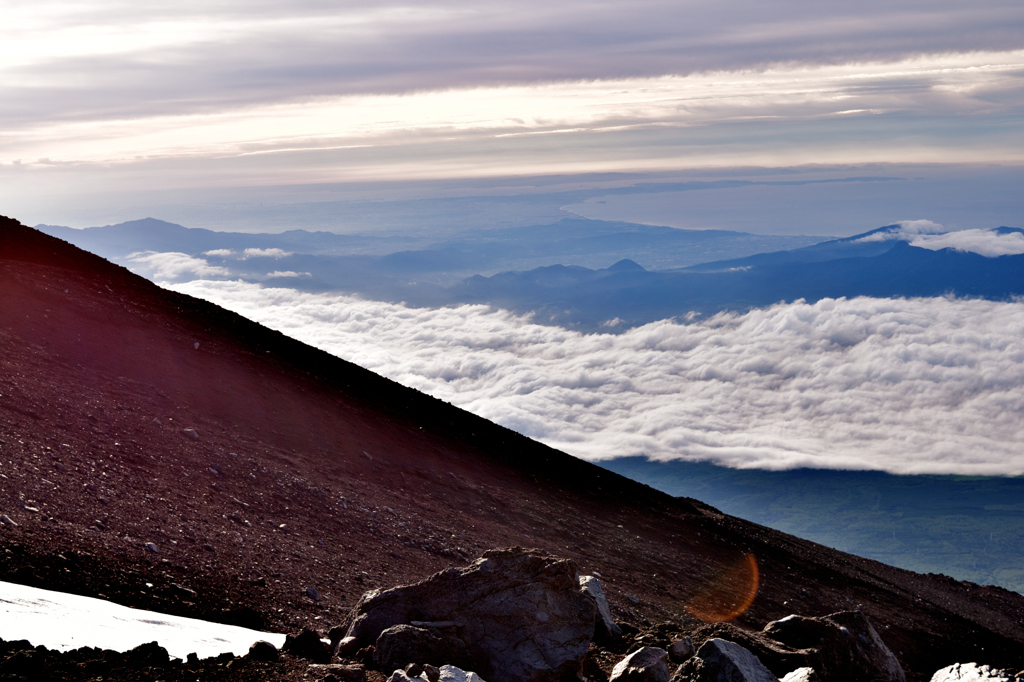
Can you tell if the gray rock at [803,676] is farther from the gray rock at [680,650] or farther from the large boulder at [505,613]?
the large boulder at [505,613]

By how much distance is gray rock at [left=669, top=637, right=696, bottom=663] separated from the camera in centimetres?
1015

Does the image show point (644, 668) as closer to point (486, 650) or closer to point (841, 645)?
point (486, 650)

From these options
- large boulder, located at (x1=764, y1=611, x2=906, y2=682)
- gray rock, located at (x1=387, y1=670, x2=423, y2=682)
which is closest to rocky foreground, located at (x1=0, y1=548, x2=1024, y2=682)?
gray rock, located at (x1=387, y1=670, x2=423, y2=682)

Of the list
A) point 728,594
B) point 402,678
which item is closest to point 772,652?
point 402,678

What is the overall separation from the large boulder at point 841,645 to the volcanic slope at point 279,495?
7.12 m

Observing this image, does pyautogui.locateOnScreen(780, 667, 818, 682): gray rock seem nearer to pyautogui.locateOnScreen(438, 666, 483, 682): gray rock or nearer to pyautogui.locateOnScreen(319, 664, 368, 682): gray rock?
pyautogui.locateOnScreen(438, 666, 483, 682): gray rock

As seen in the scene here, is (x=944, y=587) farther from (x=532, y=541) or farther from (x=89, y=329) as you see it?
(x=89, y=329)

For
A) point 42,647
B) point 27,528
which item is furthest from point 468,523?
point 42,647

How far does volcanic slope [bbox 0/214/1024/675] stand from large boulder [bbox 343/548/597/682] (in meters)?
3.37

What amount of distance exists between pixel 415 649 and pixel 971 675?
20.6ft

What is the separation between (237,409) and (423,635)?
1716 centimetres

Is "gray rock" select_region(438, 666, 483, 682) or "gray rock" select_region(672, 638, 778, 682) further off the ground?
"gray rock" select_region(672, 638, 778, 682)

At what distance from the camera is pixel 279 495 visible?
18.7 metres

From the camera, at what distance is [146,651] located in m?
7.78
